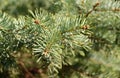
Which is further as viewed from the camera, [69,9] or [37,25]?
[69,9]

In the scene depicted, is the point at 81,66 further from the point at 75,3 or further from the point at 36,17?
the point at 36,17

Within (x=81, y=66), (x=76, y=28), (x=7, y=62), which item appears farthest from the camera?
(x=81, y=66)

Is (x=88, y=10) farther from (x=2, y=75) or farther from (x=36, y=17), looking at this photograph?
(x=2, y=75)

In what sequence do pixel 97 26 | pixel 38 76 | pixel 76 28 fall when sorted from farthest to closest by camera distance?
pixel 38 76 → pixel 97 26 → pixel 76 28

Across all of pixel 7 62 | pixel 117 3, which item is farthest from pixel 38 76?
pixel 117 3

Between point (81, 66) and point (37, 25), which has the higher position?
point (37, 25)

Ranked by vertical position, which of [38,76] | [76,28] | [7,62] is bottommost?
[38,76]
